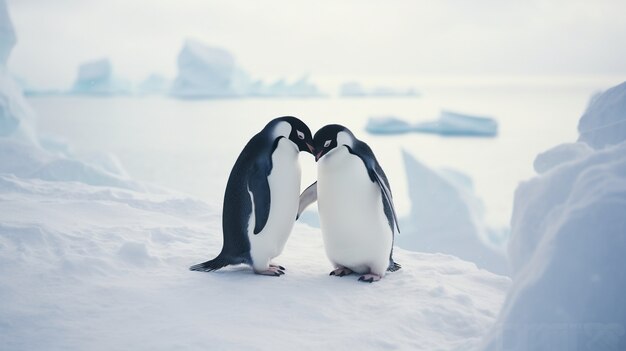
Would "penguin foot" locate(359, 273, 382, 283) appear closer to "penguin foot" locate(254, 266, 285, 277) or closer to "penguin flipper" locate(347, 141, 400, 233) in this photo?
"penguin flipper" locate(347, 141, 400, 233)

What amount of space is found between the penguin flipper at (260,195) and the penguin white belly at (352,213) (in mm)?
334

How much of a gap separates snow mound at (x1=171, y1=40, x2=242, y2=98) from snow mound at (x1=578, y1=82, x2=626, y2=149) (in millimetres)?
25602

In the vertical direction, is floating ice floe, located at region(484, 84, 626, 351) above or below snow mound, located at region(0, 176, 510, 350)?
above

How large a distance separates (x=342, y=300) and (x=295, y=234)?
1905 mm

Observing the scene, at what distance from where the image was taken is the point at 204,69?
2800cm

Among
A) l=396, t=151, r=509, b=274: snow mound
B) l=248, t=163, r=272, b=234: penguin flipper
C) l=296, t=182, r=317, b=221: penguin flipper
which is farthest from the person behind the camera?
l=396, t=151, r=509, b=274: snow mound

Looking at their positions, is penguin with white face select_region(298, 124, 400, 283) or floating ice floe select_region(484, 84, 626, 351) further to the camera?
penguin with white face select_region(298, 124, 400, 283)

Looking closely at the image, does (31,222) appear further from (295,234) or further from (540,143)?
(540,143)

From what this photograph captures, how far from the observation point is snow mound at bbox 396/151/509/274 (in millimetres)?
8195

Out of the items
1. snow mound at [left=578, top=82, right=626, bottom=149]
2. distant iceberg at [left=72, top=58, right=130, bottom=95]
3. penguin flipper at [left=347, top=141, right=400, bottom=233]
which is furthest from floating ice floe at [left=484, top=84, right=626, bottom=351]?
distant iceberg at [left=72, top=58, right=130, bottom=95]

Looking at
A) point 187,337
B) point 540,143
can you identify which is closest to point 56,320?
point 187,337

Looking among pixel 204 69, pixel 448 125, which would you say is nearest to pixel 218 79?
pixel 204 69

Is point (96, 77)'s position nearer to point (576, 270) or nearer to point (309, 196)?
point (309, 196)

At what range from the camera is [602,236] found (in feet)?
5.87
